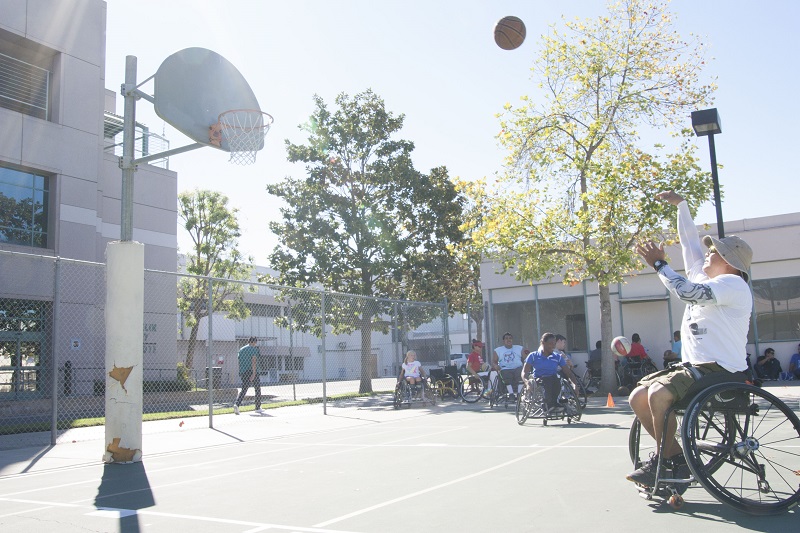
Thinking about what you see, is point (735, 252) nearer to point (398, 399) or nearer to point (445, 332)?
point (398, 399)

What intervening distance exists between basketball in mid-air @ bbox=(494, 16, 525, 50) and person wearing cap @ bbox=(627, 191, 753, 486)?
34.2ft

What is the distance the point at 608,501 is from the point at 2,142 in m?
21.1

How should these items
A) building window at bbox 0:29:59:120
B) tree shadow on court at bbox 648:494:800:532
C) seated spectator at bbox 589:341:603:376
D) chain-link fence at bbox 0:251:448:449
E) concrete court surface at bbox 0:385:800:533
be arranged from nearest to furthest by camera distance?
tree shadow on court at bbox 648:494:800:532 → concrete court surface at bbox 0:385:800:533 → chain-link fence at bbox 0:251:448:449 → building window at bbox 0:29:59:120 → seated spectator at bbox 589:341:603:376

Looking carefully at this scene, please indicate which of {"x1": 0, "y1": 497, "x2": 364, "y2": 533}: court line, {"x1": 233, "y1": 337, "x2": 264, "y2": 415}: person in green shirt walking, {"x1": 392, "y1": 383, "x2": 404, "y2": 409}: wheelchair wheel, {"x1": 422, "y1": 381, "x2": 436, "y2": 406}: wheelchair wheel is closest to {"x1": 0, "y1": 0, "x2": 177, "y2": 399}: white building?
{"x1": 233, "y1": 337, "x2": 264, "y2": 415}: person in green shirt walking

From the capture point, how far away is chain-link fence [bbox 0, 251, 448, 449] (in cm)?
1670

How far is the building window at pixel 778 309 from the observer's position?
2217cm

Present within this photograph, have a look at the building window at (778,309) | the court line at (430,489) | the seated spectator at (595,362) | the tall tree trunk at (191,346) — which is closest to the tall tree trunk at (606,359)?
the seated spectator at (595,362)

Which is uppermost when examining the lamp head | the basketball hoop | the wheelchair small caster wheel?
the lamp head

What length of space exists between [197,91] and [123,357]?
3873 millimetres

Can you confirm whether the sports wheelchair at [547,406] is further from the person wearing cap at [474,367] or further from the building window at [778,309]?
the building window at [778,309]

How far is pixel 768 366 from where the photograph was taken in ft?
70.1

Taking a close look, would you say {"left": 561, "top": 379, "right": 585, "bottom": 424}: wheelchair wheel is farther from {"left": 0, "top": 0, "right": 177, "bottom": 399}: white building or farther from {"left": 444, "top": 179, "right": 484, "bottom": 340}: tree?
{"left": 0, "top": 0, "right": 177, "bottom": 399}: white building

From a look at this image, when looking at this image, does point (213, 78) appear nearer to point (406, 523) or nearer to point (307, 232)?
point (406, 523)

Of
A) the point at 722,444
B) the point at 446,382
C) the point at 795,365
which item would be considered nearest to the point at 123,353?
the point at 722,444
